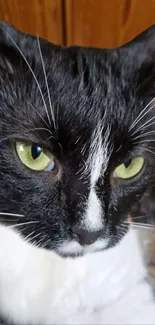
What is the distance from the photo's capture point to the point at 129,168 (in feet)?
2.25

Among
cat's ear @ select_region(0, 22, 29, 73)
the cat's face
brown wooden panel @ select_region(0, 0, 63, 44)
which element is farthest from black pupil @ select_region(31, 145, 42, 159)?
brown wooden panel @ select_region(0, 0, 63, 44)

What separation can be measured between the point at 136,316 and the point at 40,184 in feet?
0.82

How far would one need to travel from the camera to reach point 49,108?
23.9 inches

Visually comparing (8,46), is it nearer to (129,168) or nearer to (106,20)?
(129,168)

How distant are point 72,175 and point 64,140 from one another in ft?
0.15

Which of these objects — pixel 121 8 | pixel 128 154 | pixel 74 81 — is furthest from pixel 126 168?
pixel 121 8

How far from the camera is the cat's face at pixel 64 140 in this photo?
0.60 meters

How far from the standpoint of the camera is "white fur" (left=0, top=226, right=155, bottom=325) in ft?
2.25

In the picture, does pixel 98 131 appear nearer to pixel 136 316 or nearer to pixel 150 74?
pixel 150 74

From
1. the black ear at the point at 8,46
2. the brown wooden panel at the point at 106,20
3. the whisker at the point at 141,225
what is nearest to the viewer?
the black ear at the point at 8,46

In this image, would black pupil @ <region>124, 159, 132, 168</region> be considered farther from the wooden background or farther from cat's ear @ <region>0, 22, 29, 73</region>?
the wooden background

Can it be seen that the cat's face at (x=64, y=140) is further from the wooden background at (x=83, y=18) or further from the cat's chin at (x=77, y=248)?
the wooden background at (x=83, y=18)

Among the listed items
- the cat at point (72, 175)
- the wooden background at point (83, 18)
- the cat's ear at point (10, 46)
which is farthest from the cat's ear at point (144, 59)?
the wooden background at point (83, 18)

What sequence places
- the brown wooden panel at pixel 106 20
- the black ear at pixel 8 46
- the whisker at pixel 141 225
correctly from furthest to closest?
1. the brown wooden panel at pixel 106 20
2. the whisker at pixel 141 225
3. the black ear at pixel 8 46
